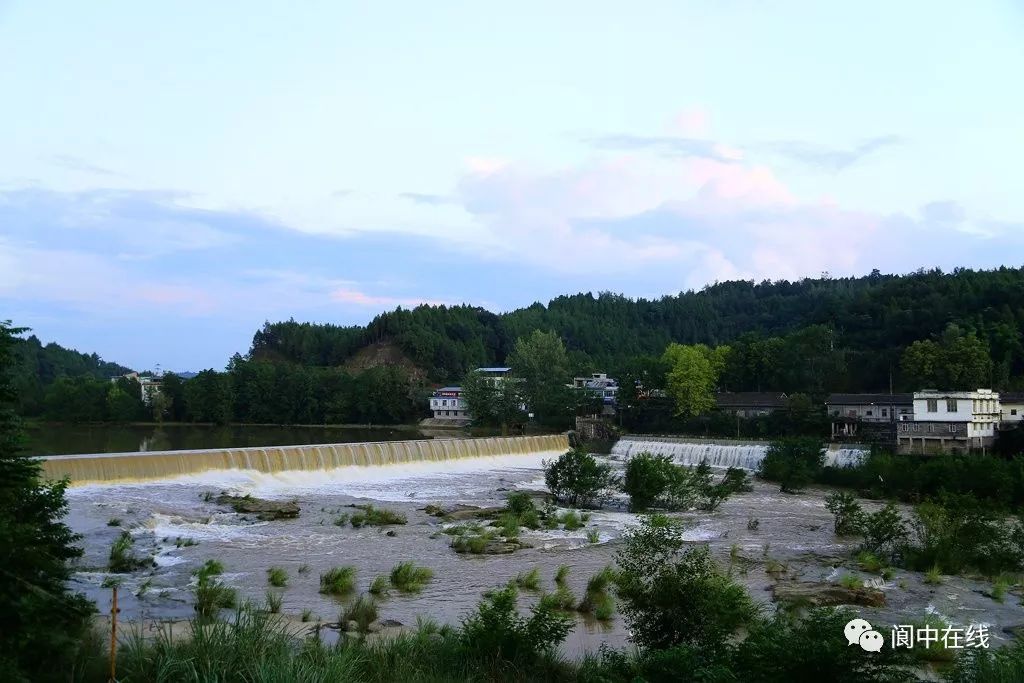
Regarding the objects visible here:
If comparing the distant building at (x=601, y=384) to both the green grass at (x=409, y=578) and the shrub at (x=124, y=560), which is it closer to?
the green grass at (x=409, y=578)

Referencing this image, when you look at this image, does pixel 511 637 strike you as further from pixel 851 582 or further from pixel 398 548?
pixel 398 548

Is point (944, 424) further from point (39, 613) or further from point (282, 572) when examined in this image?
point (39, 613)

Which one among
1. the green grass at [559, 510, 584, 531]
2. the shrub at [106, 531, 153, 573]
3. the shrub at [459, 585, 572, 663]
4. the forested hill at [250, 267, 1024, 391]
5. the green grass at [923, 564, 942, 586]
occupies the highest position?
the forested hill at [250, 267, 1024, 391]

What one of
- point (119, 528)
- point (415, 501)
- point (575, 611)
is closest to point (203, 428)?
point (415, 501)

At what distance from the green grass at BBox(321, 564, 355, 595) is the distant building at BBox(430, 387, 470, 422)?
5446 cm

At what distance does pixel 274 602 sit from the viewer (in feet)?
45.0

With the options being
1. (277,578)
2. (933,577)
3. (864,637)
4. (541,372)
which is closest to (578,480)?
(933,577)

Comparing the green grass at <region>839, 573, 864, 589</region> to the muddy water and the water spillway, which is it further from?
the water spillway

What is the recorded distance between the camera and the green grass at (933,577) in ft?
57.6

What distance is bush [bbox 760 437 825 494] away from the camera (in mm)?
34000

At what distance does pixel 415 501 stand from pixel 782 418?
26.7m

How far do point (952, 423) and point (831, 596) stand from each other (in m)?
24.9

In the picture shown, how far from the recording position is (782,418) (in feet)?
156

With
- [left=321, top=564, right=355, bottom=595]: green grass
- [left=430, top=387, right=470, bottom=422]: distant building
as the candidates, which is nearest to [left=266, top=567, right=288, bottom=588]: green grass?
[left=321, top=564, right=355, bottom=595]: green grass
